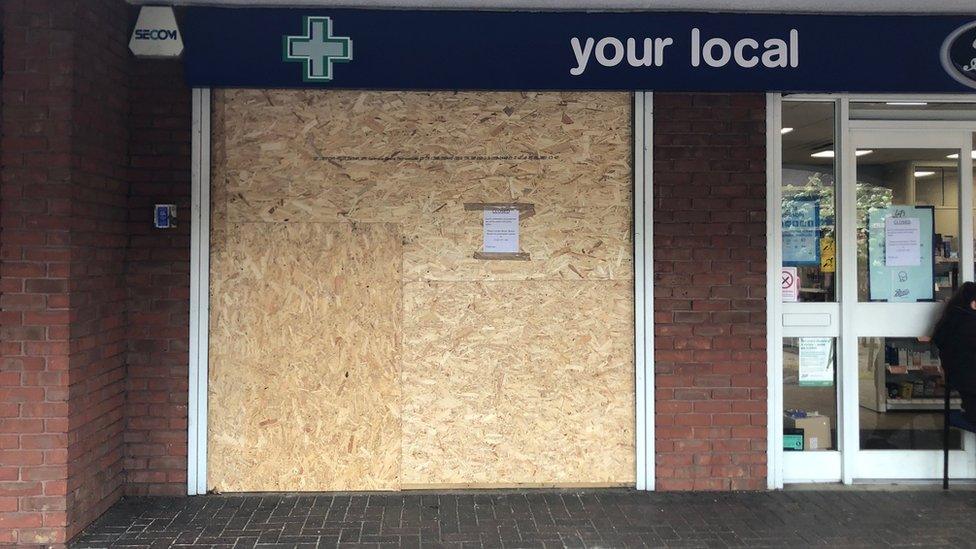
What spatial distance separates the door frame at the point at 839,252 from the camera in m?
5.40

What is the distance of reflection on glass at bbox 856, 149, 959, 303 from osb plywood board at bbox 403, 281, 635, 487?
1952 millimetres

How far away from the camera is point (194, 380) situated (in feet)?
17.0

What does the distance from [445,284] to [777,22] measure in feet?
9.70

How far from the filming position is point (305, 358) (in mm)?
5277

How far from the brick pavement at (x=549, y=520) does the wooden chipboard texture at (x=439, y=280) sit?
0.78ft

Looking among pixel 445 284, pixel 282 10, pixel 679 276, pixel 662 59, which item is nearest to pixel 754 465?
pixel 679 276

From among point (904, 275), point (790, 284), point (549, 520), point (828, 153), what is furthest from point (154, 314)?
point (904, 275)

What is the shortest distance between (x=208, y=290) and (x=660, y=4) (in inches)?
146

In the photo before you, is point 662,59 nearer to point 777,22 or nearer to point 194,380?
point 777,22

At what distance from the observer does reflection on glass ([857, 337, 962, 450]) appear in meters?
5.61

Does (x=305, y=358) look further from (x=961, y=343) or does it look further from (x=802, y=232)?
(x=961, y=343)

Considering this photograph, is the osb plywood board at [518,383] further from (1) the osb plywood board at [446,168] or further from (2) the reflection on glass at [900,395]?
(2) the reflection on glass at [900,395]

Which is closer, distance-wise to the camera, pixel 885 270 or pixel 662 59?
pixel 662 59

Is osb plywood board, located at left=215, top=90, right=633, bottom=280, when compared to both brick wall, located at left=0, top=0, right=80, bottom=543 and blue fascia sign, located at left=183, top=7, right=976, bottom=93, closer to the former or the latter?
blue fascia sign, located at left=183, top=7, right=976, bottom=93
